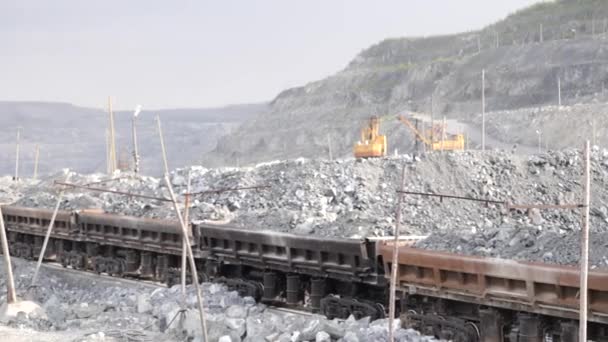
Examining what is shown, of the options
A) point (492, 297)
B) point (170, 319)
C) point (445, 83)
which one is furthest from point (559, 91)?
point (492, 297)

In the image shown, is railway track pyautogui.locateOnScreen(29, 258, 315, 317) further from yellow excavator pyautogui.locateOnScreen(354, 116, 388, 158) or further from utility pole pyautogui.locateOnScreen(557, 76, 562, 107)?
utility pole pyautogui.locateOnScreen(557, 76, 562, 107)

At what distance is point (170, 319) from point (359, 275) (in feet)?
12.2

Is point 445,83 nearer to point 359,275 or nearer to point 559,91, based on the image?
point 559,91

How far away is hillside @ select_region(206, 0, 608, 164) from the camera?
7738 cm

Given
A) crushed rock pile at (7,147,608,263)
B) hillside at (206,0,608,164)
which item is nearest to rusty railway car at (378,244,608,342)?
crushed rock pile at (7,147,608,263)

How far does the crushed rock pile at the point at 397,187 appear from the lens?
28.0m

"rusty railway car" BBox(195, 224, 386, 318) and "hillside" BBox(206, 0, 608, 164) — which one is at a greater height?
"hillside" BBox(206, 0, 608, 164)

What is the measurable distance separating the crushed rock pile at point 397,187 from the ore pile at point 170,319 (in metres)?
3.74

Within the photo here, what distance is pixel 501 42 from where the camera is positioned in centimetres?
10088

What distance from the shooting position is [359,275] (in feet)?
54.0

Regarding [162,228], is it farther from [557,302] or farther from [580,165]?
[580,165]

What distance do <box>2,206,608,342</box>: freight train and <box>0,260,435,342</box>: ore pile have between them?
2.05 feet

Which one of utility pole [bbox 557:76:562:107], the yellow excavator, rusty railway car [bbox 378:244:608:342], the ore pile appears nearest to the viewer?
rusty railway car [bbox 378:244:608:342]

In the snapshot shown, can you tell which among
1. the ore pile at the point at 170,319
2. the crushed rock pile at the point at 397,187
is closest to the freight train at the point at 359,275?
the ore pile at the point at 170,319
